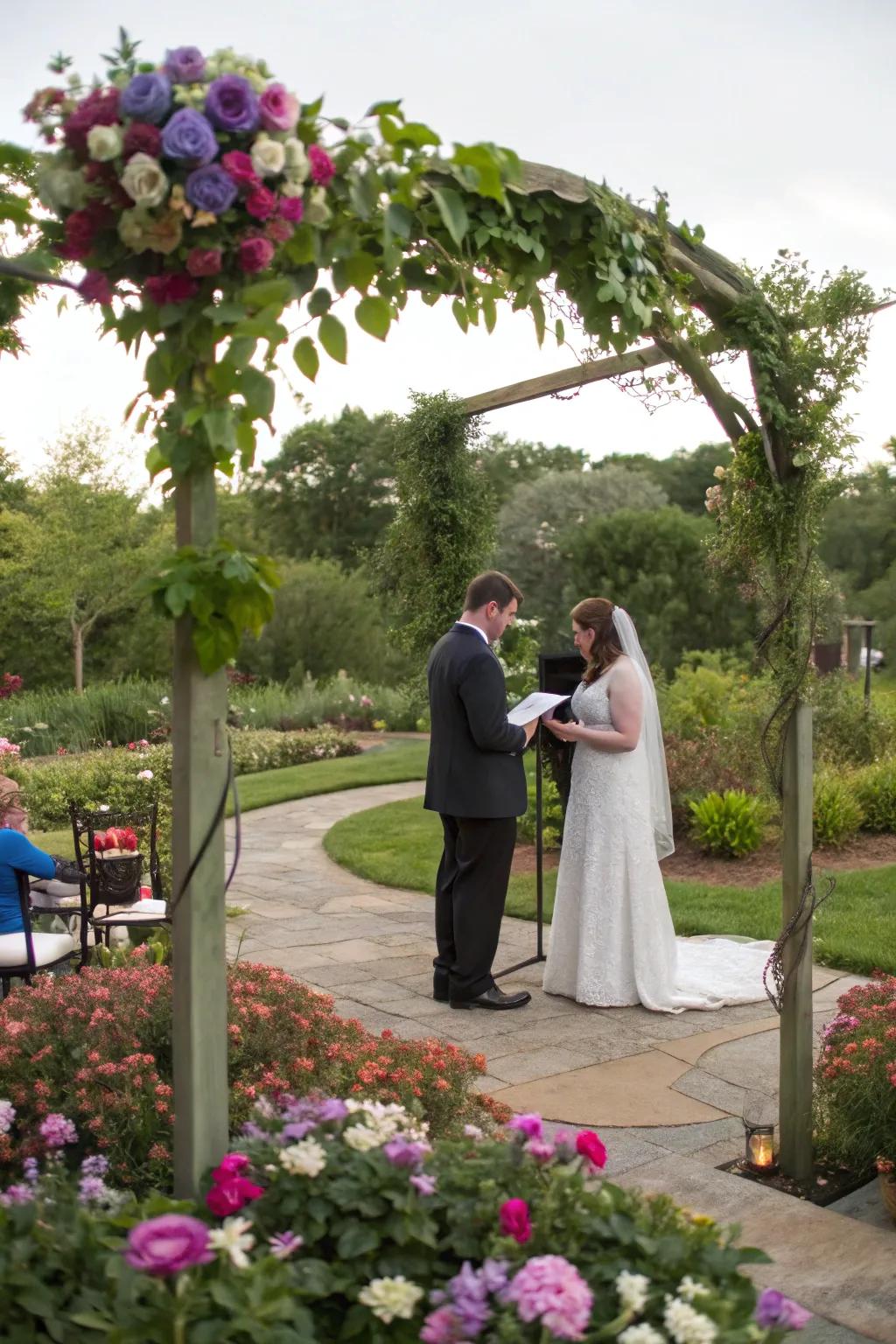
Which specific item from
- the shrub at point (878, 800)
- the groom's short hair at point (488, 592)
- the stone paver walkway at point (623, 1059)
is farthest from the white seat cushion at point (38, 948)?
the shrub at point (878, 800)

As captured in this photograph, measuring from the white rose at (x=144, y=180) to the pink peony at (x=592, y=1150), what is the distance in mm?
1931

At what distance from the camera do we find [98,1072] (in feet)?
10.3

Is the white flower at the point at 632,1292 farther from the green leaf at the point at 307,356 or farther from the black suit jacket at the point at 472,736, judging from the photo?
the black suit jacket at the point at 472,736

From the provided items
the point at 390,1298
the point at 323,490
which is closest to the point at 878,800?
the point at 390,1298

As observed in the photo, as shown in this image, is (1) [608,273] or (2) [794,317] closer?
(1) [608,273]

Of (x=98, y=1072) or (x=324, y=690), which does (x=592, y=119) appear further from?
(x=324, y=690)

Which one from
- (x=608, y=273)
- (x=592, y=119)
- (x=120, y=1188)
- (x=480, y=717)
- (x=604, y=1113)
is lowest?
(x=604, y=1113)

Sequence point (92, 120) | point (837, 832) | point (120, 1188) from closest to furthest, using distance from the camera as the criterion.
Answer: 1. point (92, 120)
2. point (120, 1188)
3. point (837, 832)

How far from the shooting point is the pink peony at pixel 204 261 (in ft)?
7.34

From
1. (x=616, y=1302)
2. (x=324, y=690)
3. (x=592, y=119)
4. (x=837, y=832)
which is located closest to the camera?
(x=616, y=1302)

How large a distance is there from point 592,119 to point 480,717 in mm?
3198

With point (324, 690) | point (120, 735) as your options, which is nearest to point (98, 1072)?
point (120, 735)

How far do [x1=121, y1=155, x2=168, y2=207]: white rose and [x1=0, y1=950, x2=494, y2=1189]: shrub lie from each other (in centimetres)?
214

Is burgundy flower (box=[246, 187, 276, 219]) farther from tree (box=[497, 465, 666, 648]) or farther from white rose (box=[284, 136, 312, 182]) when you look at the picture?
tree (box=[497, 465, 666, 648])
